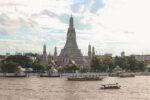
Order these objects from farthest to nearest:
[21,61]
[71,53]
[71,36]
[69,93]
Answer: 1. [71,36]
2. [71,53]
3. [21,61]
4. [69,93]

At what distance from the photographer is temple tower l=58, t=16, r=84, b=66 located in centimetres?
18325

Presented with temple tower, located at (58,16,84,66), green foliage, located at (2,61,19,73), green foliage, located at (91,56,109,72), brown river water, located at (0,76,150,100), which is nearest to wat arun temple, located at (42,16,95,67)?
temple tower, located at (58,16,84,66)

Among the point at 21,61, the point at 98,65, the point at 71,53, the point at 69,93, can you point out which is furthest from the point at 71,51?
the point at 69,93

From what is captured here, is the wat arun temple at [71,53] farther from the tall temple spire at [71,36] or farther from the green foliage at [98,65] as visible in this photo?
the green foliage at [98,65]

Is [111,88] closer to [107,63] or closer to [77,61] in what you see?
[107,63]

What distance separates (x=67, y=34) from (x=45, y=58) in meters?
13.2

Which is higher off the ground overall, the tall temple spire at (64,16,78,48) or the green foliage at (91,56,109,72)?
the tall temple spire at (64,16,78,48)

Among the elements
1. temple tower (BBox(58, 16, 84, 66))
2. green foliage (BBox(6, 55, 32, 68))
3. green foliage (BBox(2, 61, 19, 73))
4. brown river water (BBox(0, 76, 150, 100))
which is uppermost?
temple tower (BBox(58, 16, 84, 66))

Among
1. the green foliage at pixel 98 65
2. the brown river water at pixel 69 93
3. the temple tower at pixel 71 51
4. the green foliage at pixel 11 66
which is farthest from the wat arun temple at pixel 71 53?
the brown river water at pixel 69 93

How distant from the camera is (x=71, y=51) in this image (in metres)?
184

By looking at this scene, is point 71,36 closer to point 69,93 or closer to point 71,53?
point 71,53

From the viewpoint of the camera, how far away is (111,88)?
78188 millimetres

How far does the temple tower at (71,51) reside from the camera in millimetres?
183250

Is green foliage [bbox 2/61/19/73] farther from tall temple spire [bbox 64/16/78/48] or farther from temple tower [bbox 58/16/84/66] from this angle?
tall temple spire [bbox 64/16/78/48]
